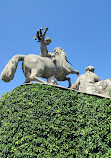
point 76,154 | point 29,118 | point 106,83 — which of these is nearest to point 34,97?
point 29,118

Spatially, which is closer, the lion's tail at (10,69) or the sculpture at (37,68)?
the lion's tail at (10,69)

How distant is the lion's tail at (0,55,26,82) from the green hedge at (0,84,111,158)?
1288mm

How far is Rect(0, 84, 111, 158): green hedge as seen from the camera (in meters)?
5.70

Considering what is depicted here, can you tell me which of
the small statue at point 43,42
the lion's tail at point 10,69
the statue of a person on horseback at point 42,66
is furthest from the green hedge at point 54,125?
the small statue at point 43,42

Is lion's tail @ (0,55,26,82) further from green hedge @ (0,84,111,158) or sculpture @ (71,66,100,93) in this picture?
sculpture @ (71,66,100,93)

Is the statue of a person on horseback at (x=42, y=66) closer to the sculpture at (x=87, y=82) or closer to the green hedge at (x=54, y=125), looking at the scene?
the sculpture at (x=87, y=82)

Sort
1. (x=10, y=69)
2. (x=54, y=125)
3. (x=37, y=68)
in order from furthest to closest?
(x=37, y=68) → (x=10, y=69) → (x=54, y=125)

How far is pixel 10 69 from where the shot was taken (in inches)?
320

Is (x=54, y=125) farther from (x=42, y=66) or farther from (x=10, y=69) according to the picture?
(x=10, y=69)

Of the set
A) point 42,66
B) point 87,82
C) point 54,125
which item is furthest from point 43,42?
point 54,125

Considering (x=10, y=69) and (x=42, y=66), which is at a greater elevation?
(x=42, y=66)

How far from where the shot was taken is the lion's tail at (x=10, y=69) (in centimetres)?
801

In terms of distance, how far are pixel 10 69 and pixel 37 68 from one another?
3.35ft

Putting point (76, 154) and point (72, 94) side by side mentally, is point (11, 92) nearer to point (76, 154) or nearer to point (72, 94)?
point (72, 94)
